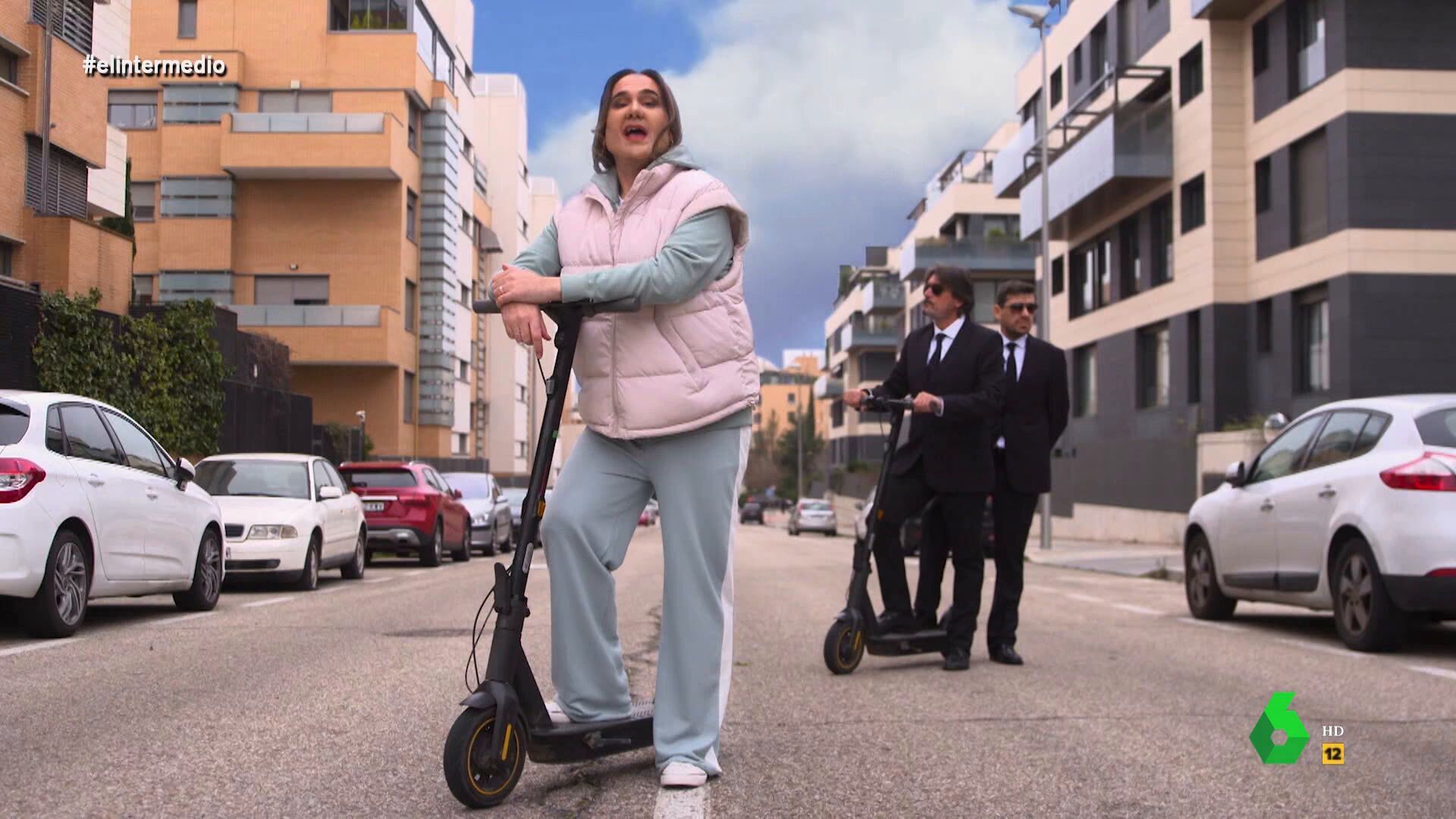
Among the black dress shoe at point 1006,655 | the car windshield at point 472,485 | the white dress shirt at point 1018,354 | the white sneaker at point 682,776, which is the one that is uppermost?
the white dress shirt at point 1018,354

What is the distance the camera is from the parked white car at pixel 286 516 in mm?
13586

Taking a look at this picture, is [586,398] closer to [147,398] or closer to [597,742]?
[597,742]

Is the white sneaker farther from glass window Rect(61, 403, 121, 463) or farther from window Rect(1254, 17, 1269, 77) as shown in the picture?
window Rect(1254, 17, 1269, 77)

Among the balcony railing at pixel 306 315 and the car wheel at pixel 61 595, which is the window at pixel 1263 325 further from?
the balcony railing at pixel 306 315

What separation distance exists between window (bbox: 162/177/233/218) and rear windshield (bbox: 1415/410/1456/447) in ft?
133

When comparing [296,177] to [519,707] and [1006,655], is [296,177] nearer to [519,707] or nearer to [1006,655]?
[1006,655]

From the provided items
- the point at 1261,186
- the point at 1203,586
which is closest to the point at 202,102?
the point at 1261,186

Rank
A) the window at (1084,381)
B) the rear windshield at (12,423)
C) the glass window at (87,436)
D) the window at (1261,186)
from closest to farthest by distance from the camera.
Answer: the rear windshield at (12,423) < the glass window at (87,436) < the window at (1261,186) < the window at (1084,381)

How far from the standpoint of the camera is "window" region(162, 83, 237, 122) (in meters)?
43.3

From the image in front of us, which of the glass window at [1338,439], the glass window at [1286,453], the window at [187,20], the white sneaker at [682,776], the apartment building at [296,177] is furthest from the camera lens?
the window at [187,20]

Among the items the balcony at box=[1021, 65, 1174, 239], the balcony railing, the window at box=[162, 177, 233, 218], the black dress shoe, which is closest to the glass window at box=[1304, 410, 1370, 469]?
the black dress shoe

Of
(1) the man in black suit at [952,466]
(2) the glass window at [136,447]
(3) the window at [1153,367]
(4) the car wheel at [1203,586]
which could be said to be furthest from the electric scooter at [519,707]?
(3) the window at [1153,367]

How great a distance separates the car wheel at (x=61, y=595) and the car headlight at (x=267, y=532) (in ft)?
14.6

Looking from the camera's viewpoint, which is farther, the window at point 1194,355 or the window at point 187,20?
the window at point 187,20
